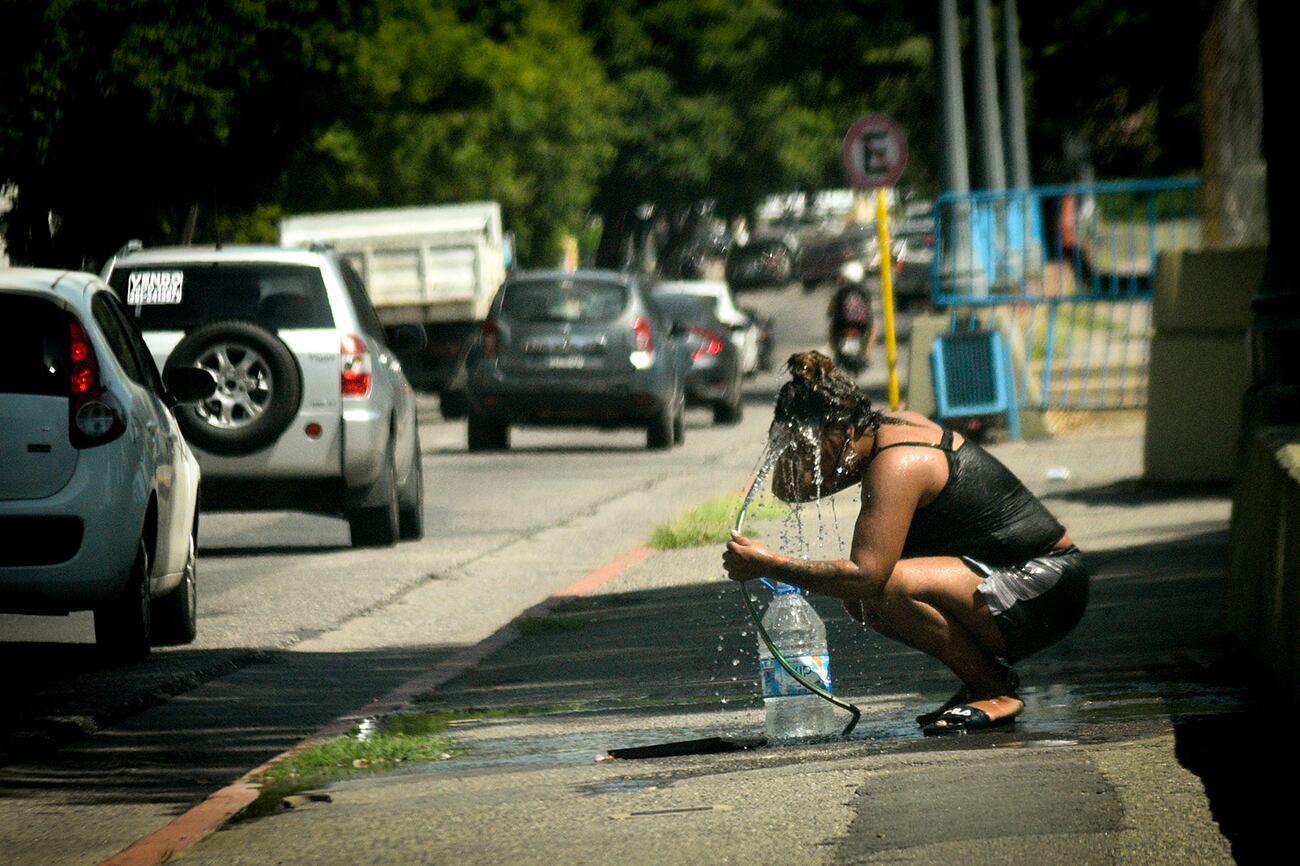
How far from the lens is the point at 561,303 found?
2327cm

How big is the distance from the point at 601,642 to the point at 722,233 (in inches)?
2865

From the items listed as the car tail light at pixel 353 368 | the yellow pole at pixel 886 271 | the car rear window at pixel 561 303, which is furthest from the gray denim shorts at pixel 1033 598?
the car rear window at pixel 561 303

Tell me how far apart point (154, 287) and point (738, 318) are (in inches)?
853

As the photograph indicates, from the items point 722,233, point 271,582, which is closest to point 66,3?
point 271,582

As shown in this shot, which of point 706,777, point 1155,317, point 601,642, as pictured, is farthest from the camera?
point 1155,317

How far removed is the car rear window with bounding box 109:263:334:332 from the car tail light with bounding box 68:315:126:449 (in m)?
4.79

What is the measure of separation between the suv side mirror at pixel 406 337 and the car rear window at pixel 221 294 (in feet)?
3.80

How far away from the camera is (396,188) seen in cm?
4269

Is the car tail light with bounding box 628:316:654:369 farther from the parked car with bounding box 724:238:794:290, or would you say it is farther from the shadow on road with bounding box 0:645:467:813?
the parked car with bounding box 724:238:794:290

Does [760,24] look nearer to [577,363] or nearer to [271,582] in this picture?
[577,363]

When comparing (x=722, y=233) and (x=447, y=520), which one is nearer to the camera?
(x=447, y=520)

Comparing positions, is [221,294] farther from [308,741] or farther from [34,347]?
[308,741]

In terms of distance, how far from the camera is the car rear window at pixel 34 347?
9227 mm

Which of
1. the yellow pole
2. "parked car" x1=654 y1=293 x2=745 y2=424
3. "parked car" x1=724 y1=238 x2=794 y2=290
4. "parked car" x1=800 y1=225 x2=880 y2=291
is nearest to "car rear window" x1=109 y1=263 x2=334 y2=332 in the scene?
the yellow pole
